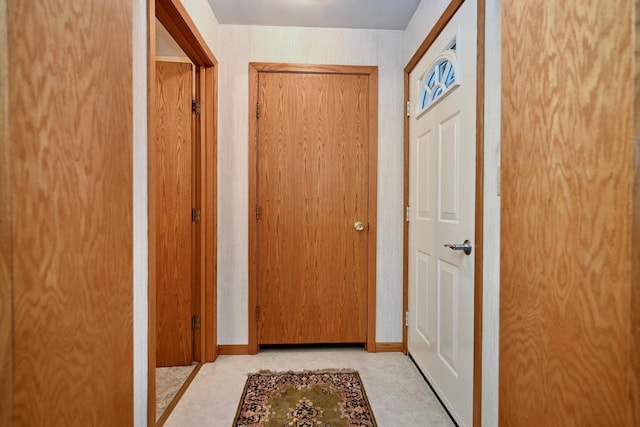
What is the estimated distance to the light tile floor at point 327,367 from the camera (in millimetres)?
1684

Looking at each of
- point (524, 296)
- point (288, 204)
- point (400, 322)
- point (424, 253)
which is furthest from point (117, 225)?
point (400, 322)

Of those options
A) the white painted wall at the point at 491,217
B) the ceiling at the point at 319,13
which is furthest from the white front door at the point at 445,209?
the ceiling at the point at 319,13

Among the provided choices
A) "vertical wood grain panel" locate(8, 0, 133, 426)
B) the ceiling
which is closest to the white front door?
the ceiling

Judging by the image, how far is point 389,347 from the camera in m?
2.48

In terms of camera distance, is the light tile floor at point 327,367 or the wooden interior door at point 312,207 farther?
the wooden interior door at point 312,207

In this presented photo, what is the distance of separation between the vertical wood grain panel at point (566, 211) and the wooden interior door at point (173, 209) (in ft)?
5.95

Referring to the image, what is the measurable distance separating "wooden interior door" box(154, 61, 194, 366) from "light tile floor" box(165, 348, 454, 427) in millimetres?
337

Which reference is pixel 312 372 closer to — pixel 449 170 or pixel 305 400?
pixel 305 400

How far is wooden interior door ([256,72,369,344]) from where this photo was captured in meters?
2.45

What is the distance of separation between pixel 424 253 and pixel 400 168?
69cm

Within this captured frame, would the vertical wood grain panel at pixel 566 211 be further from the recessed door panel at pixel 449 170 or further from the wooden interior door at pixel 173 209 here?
the wooden interior door at pixel 173 209

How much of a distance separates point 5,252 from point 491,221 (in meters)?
1.43

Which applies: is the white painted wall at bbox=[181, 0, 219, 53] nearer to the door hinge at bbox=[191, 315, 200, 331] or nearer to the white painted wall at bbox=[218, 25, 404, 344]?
the white painted wall at bbox=[218, 25, 404, 344]

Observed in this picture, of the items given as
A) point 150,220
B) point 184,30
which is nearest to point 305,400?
point 150,220
